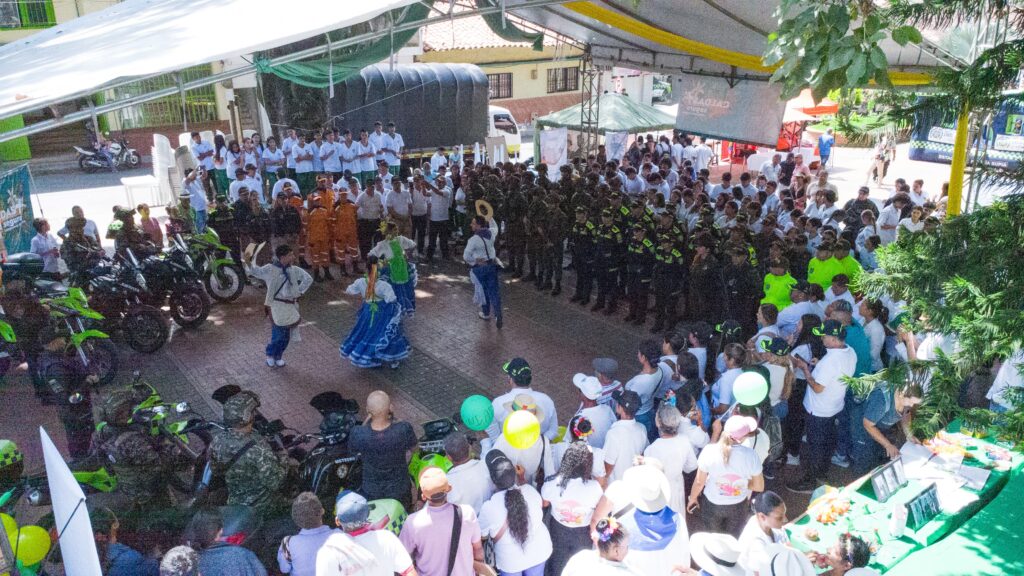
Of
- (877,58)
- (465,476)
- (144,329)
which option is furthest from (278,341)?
(877,58)

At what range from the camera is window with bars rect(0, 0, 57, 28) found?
A: 2483 cm

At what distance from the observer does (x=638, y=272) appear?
9.88 metres

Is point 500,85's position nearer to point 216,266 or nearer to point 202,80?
point 216,266

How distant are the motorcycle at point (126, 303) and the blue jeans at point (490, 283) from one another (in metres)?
4.15

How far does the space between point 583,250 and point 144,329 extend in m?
6.00

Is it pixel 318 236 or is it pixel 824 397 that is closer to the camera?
pixel 824 397

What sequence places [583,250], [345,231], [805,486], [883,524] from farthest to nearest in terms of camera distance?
1. [345,231]
2. [583,250]
3. [805,486]
4. [883,524]

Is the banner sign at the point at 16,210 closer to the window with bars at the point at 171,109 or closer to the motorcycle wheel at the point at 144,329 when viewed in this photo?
the motorcycle wheel at the point at 144,329

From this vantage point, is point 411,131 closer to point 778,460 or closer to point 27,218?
point 27,218

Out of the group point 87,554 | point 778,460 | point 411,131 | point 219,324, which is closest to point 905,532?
point 778,460

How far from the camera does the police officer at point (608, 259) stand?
401 inches

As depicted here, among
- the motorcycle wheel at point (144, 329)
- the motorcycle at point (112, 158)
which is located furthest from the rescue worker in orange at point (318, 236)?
the motorcycle at point (112, 158)

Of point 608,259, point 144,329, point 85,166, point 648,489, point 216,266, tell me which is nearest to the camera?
point 648,489

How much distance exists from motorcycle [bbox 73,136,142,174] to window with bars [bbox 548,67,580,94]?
18104 millimetres
